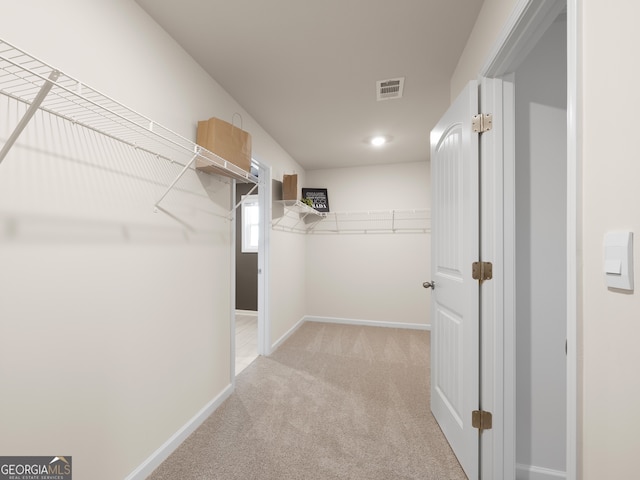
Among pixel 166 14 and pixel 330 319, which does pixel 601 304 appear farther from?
pixel 330 319

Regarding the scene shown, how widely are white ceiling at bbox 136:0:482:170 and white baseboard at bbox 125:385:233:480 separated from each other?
241cm

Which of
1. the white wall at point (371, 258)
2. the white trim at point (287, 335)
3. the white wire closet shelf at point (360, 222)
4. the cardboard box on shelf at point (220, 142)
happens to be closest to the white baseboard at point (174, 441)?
the white trim at point (287, 335)

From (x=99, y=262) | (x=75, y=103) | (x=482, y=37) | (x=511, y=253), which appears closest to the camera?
(x=75, y=103)

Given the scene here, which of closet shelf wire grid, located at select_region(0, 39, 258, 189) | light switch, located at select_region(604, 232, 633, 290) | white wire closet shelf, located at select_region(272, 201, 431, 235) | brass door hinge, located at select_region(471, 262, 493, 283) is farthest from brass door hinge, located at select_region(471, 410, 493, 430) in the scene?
white wire closet shelf, located at select_region(272, 201, 431, 235)

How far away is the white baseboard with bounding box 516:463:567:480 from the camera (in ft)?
4.61

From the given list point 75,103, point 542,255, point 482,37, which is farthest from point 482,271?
point 75,103

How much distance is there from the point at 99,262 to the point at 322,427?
1674 mm

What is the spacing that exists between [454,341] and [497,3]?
1.73 meters

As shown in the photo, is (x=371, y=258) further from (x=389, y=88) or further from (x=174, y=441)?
(x=174, y=441)

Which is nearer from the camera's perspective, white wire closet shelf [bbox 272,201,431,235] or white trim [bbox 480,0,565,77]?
white trim [bbox 480,0,565,77]

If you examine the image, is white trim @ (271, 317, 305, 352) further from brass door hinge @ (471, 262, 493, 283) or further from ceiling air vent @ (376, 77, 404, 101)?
ceiling air vent @ (376, 77, 404, 101)

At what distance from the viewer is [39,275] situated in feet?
3.39

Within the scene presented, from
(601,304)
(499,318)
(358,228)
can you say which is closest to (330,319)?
(358,228)

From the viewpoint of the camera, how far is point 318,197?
430 centimetres
